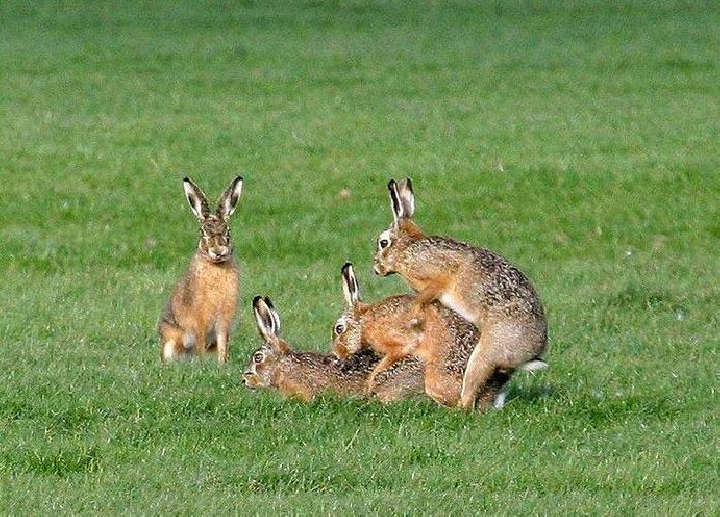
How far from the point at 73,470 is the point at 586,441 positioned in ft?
8.44

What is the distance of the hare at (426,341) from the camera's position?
30.1 feet

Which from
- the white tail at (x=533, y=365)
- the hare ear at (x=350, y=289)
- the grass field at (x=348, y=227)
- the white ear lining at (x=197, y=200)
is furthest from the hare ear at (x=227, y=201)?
the white tail at (x=533, y=365)

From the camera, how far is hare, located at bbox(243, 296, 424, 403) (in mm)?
9312

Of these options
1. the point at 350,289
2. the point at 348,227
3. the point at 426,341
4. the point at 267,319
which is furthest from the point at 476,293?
the point at 348,227

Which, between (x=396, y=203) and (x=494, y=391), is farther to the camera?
(x=396, y=203)

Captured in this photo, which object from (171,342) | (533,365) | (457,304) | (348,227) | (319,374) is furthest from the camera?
(348,227)

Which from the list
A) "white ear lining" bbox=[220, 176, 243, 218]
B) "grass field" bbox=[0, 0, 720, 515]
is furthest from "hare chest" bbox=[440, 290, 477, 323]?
"white ear lining" bbox=[220, 176, 243, 218]

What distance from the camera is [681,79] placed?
26.1 meters

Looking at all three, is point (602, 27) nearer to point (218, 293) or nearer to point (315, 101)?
point (315, 101)

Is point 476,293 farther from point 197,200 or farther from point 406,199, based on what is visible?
point 197,200

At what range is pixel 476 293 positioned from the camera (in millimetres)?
9164

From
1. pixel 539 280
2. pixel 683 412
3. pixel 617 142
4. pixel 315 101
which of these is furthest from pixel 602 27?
pixel 683 412

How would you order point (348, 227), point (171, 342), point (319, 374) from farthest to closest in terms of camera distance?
point (348, 227) < point (171, 342) < point (319, 374)

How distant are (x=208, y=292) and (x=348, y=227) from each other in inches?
225
